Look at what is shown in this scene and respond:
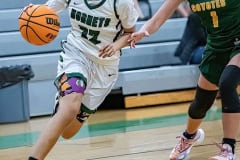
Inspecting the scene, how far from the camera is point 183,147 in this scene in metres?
3.55

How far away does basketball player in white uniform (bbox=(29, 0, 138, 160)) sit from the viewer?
126 inches

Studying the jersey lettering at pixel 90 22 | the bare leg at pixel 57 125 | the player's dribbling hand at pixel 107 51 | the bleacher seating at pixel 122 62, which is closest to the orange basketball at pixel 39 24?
the jersey lettering at pixel 90 22

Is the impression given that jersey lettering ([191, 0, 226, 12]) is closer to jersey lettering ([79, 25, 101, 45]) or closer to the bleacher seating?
jersey lettering ([79, 25, 101, 45])

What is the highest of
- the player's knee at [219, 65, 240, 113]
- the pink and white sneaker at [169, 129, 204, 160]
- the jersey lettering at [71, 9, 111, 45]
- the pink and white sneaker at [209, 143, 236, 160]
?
the jersey lettering at [71, 9, 111, 45]

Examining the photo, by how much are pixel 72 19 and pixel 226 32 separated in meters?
1.01

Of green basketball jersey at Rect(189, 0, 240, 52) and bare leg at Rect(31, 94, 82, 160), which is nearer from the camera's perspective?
bare leg at Rect(31, 94, 82, 160)

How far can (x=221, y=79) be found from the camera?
9.82 feet

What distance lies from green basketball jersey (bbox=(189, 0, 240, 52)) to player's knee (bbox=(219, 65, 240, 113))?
0.23 m

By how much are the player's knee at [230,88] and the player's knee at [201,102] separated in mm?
320

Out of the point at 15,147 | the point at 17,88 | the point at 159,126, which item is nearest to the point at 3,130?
the point at 17,88

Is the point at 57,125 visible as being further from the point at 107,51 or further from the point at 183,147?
the point at 183,147

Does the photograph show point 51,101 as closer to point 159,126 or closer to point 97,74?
point 159,126

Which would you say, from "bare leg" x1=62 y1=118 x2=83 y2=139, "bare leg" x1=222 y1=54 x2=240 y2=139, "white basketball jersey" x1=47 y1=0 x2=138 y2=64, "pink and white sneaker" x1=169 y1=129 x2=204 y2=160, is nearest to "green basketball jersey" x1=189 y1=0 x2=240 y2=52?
"bare leg" x1=222 y1=54 x2=240 y2=139

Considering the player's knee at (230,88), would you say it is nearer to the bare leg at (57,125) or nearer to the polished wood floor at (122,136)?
the polished wood floor at (122,136)
